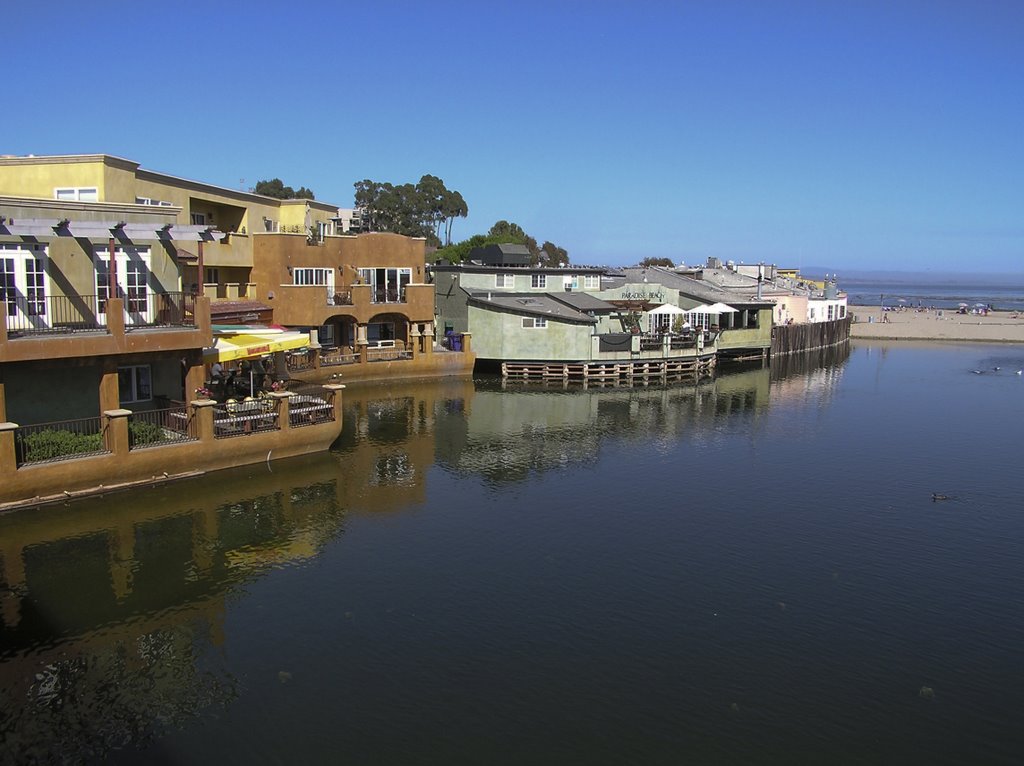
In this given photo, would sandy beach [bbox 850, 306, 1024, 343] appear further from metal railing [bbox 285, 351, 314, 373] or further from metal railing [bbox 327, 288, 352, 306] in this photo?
metal railing [bbox 285, 351, 314, 373]

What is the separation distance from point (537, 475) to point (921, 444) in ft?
56.7

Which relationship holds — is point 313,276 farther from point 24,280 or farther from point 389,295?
point 24,280

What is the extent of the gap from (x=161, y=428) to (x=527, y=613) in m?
14.9

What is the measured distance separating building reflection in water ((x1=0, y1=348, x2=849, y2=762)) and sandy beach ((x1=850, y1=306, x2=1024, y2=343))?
58.5m

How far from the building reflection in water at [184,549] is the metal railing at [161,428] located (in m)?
1.52

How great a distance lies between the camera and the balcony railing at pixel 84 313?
81.4 ft

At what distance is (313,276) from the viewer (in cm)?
4738

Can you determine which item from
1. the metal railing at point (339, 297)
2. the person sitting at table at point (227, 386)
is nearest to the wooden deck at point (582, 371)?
the metal railing at point (339, 297)

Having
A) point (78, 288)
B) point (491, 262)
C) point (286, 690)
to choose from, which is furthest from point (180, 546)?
point (491, 262)

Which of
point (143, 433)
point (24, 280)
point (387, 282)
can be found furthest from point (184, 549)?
point (387, 282)

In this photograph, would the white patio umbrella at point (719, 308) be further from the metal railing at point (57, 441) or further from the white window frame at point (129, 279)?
the metal railing at point (57, 441)

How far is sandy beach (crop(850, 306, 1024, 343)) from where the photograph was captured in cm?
8931

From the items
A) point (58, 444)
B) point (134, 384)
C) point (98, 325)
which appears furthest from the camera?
point (134, 384)

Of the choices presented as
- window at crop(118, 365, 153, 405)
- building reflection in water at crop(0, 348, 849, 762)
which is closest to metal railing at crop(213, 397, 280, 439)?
building reflection in water at crop(0, 348, 849, 762)
